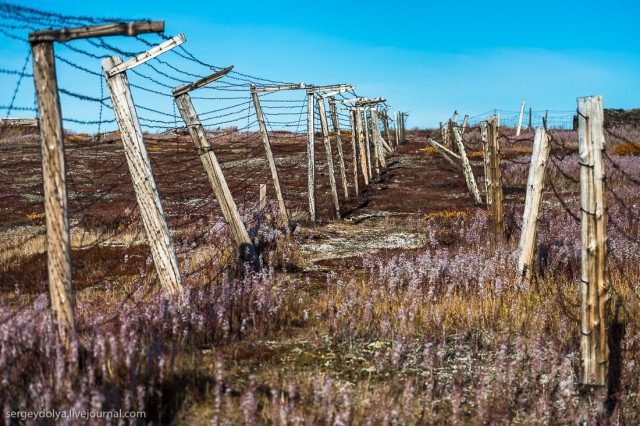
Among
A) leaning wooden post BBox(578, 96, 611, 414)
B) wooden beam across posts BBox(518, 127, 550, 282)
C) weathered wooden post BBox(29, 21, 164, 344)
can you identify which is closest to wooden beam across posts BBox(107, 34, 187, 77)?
weathered wooden post BBox(29, 21, 164, 344)

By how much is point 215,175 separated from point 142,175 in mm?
2489

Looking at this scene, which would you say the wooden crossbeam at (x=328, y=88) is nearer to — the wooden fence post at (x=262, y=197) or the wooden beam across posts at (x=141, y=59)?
the wooden fence post at (x=262, y=197)

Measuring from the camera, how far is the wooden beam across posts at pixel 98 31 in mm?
Result: 4301

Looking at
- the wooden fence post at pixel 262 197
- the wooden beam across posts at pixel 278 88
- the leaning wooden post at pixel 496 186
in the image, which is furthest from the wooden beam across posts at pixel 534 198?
the wooden fence post at pixel 262 197

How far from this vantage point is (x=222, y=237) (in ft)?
34.1

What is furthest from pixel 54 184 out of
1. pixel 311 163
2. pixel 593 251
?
pixel 311 163

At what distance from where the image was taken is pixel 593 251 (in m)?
4.63

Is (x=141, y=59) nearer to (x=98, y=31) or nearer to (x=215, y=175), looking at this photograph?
(x=98, y=31)

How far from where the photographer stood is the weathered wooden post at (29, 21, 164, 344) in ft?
14.1

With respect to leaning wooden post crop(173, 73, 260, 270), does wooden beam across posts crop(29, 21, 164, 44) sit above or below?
above

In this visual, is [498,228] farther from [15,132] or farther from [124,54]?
[15,132]

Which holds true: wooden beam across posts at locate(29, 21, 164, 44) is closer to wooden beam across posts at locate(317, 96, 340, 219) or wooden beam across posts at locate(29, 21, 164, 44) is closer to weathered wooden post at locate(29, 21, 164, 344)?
weathered wooden post at locate(29, 21, 164, 344)

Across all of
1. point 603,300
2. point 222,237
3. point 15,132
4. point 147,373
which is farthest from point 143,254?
point 15,132

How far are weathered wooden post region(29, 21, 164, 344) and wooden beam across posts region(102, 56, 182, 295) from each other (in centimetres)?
146
